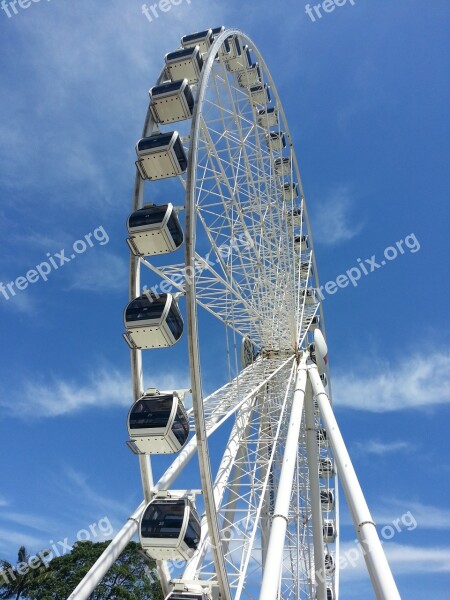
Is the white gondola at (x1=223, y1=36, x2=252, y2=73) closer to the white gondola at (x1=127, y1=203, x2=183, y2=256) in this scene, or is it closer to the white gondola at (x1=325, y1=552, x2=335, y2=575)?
the white gondola at (x1=127, y1=203, x2=183, y2=256)

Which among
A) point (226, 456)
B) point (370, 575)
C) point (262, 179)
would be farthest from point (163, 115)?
point (370, 575)

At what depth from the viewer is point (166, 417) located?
9.30 m

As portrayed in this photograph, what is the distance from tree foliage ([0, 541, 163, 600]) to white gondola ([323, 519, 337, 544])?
11.1 m

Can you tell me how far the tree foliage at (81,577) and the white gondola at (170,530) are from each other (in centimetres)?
2198

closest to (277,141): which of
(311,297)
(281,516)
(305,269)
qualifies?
(305,269)

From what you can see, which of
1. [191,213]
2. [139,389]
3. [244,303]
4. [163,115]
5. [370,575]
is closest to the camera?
[370,575]

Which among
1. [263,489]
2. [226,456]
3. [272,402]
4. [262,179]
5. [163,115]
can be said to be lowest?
[263,489]

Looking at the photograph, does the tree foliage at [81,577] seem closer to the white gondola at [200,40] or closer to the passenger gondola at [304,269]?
the passenger gondola at [304,269]

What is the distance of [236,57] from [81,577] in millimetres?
30154

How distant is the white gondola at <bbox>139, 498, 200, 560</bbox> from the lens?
28.4 feet

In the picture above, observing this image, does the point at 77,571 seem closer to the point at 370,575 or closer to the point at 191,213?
the point at 370,575

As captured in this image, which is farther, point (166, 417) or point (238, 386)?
point (238, 386)

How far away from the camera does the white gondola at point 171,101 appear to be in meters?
12.0

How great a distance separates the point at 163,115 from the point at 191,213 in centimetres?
435
